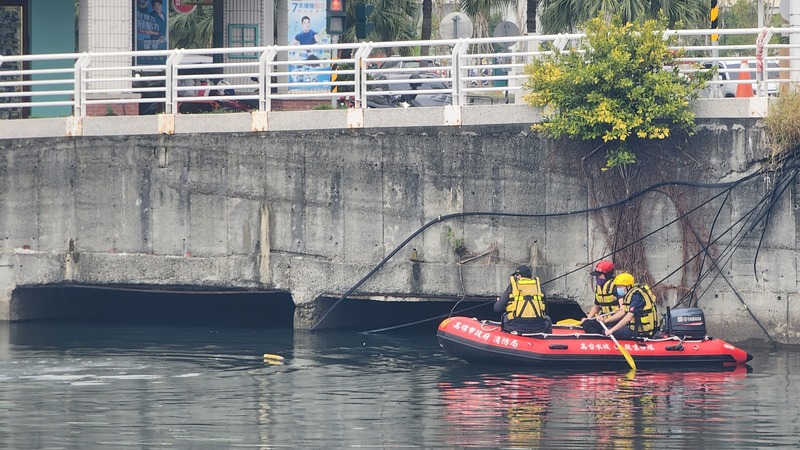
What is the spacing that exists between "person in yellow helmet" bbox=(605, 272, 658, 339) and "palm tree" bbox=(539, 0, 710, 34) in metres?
14.2

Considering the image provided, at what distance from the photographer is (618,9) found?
108 ft

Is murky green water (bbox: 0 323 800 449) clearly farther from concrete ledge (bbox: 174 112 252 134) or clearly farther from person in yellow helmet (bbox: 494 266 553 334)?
concrete ledge (bbox: 174 112 252 134)

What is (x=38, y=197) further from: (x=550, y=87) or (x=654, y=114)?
(x=654, y=114)

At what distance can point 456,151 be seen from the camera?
21.8m

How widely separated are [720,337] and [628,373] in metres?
2.51

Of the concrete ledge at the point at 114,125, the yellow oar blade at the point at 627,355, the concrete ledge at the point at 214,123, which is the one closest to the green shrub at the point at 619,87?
the yellow oar blade at the point at 627,355

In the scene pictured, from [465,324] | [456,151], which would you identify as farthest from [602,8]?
[465,324]

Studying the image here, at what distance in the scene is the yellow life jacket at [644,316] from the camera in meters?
19.5

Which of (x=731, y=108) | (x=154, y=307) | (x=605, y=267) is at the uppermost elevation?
(x=731, y=108)

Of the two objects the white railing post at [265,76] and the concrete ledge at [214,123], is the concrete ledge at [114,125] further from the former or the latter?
the white railing post at [265,76]

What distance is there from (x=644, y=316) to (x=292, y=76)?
372 inches

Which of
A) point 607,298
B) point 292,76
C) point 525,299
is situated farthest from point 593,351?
point 292,76

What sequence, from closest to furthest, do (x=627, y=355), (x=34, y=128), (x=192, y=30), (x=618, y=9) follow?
1. (x=627, y=355)
2. (x=34, y=128)
3. (x=618, y=9)
4. (x=192, y=30)

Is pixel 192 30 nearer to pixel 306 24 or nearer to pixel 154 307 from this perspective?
pixel 306 24
